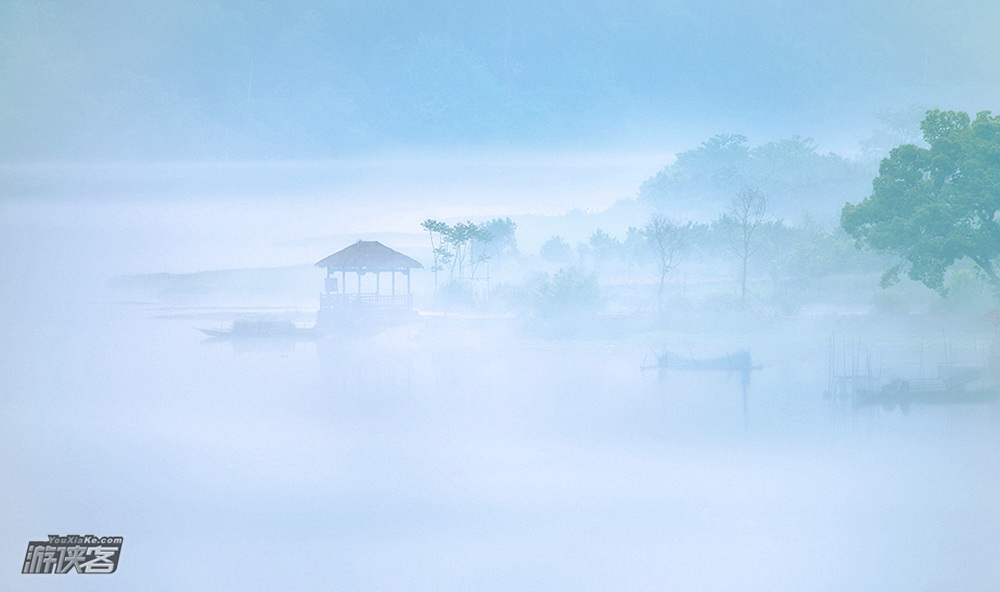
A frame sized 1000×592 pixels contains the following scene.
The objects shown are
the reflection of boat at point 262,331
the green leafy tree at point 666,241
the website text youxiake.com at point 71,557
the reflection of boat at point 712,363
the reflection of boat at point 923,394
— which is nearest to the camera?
the website text youxiake.com at point 71,557

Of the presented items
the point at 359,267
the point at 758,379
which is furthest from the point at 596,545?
the point at 359,267

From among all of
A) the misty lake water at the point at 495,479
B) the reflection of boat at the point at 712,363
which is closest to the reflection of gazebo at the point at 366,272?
the misty lake water at the point at 495,479

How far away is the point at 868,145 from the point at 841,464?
61.0ft

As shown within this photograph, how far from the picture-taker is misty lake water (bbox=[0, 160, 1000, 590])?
680cm

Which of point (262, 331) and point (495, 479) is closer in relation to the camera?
point (495, 479)

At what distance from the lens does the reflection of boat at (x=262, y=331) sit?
1870 cm

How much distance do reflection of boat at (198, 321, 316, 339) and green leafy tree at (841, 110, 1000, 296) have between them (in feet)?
34.5

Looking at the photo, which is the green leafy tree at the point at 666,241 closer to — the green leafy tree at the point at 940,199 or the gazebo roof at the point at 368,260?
the gazebo roof at the point at 368,260

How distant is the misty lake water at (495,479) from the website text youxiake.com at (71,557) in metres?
0.12

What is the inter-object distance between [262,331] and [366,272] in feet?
7.70

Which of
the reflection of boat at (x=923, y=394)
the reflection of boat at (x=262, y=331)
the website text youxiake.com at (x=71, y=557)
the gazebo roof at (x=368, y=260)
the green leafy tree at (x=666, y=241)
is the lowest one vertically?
the website text youxiake.com at (x=71, y=557)

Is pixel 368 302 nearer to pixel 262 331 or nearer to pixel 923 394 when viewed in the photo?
pixel 262 331

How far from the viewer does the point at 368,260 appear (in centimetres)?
1883

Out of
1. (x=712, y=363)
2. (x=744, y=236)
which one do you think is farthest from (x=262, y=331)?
(x=744, y=236)
